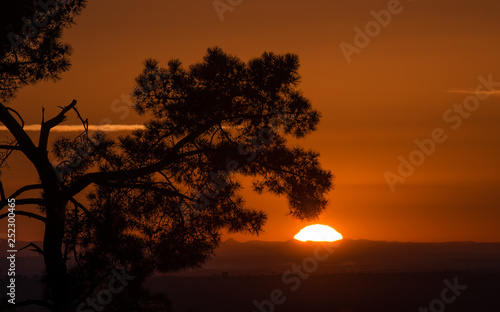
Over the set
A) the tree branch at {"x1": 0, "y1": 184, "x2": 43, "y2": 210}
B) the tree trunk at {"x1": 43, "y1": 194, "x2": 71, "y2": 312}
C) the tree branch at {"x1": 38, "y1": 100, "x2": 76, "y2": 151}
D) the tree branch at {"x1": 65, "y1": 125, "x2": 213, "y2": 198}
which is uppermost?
the tree branch at {"x1": 38, "y1": 100, "x2": 76, "y2": 151}

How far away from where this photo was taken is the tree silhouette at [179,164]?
38.1 feet

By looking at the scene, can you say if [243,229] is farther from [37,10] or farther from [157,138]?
[37,10]

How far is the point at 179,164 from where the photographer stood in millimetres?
12547

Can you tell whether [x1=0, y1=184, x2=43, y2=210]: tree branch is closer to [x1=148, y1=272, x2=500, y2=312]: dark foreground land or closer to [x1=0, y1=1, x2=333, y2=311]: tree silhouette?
[x1=0, y1=1, x2=333, y2=311]: tree silhouette

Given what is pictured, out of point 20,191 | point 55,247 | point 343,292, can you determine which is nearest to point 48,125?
point 20,191

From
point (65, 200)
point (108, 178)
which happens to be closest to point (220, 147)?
point (108, 178)

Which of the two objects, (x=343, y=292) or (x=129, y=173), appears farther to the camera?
(x=343, y=292)

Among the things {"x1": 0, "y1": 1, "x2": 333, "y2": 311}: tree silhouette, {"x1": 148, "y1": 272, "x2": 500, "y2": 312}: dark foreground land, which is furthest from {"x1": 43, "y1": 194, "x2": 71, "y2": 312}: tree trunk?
{"x1": 148, "y1": 272, "x2": 500, "y2": 312}: dark foreground land

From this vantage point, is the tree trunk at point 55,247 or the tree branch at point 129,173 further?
the tree branch at point 129,173

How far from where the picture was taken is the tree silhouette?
11617mm

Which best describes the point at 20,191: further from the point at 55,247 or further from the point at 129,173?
the point at 129,173

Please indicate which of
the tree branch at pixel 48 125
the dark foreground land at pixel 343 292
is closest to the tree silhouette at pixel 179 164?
the tree branch at pixel 48 125

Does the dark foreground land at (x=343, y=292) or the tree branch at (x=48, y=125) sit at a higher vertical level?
the dark foreground land at (x=343, y=292)

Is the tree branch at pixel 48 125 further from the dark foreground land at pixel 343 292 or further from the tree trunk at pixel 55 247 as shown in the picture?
the dark foreground land at pixel 343 292
